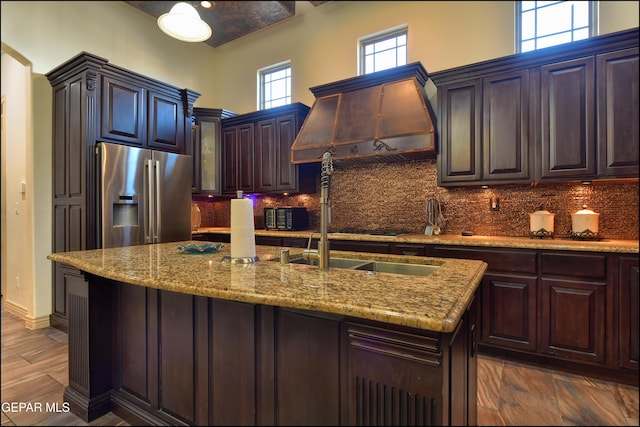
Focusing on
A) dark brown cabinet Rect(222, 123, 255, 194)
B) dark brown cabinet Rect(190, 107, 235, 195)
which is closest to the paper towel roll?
dark brown cabinet Rect(222, 123, 255, 194)

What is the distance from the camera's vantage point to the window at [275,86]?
4738 millimetres

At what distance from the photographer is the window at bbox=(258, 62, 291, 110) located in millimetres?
4738

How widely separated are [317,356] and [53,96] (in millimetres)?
3975

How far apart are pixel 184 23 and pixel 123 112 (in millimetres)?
1493

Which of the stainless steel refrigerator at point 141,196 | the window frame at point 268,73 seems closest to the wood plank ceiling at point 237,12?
the window frame at point 268,73

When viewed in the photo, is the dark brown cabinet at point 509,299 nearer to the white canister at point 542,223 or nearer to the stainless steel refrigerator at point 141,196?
the white canister at point 542,223

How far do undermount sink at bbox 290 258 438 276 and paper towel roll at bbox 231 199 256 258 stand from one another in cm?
38

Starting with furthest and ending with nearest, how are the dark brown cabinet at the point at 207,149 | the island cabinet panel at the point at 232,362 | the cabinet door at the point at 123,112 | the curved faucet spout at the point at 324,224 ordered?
the dark brown cabinet at the point at 207,149 < the cabinet door at the point at 123,112 < the curved faucet spout at the point at 324,224 < the island cabinet panel at the point at 232,362

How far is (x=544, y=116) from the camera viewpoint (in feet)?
8.66

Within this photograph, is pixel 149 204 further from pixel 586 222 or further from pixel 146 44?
pixel 586 222

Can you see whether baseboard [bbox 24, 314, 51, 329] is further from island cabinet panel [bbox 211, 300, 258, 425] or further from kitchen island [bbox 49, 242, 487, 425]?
island cabinet panel [bbox 211, 300, 258, 425]

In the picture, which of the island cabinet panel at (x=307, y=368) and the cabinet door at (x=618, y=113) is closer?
the island cabinet panel at (x=307, y=368)

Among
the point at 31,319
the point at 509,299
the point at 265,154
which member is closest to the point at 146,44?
the point at 265,154

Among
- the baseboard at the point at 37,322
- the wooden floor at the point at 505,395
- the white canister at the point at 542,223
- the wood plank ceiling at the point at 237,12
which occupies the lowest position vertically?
the wooden floor at the point at 505,395
